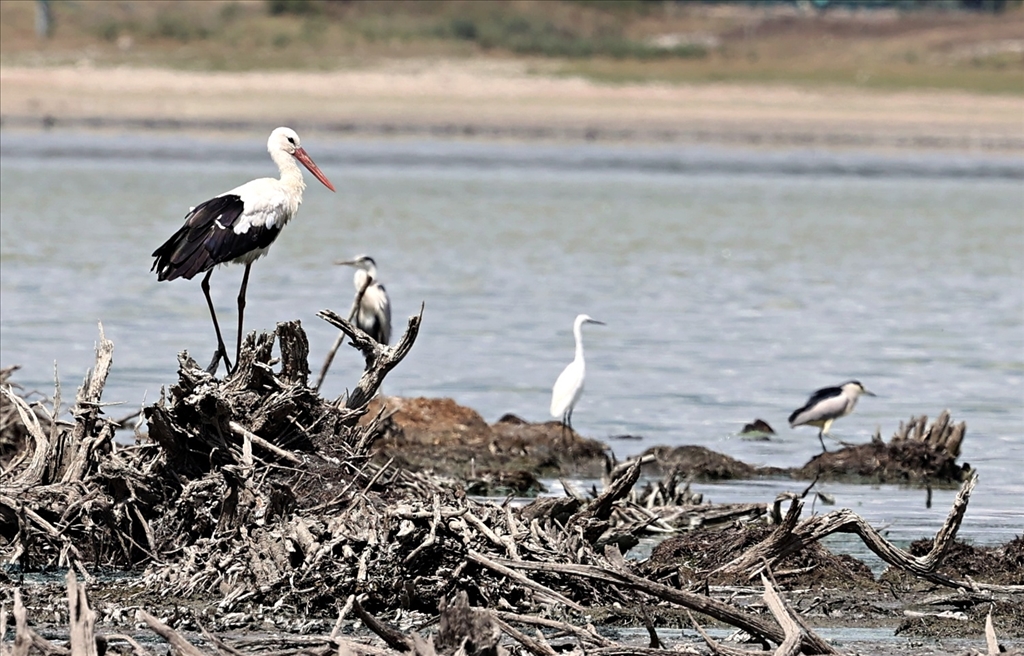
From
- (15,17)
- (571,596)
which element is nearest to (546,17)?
(15,17)

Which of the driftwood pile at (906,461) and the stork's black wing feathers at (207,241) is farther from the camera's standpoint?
the driftwood pile at (906,461)

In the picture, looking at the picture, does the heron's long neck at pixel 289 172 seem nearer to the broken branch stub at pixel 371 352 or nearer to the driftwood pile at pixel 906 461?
the broken branch stub at pixel 371 352

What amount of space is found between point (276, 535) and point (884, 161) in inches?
1700

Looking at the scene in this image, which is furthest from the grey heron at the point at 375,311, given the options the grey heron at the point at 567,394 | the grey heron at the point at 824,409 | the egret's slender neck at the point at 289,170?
the egret's slender neck at the point at 289,170

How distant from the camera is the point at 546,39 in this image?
6066 centimetres

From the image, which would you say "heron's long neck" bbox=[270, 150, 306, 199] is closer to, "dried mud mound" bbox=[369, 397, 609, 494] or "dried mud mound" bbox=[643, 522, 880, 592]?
"dried mud mound" bbox=[369, 397, 609, 494]

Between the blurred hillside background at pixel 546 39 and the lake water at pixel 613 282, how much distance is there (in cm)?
770

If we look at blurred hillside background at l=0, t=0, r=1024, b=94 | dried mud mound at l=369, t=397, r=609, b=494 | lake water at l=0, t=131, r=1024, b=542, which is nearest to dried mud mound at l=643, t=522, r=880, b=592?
lake water at l=0, t=131, r=1024, b=542

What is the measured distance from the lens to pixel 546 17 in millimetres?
67938

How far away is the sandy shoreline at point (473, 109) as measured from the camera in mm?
49250

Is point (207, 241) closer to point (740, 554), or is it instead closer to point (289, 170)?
point (289, 170)

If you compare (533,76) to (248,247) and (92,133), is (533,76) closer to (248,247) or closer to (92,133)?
(92,133)

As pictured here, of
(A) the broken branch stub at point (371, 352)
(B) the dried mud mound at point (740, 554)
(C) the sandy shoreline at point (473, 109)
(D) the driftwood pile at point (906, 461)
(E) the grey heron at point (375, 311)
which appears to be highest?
(A) the broken branch stub at point (371, 352)

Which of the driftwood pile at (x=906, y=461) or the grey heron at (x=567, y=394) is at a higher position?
the grey heron at (x=567, y=394)
